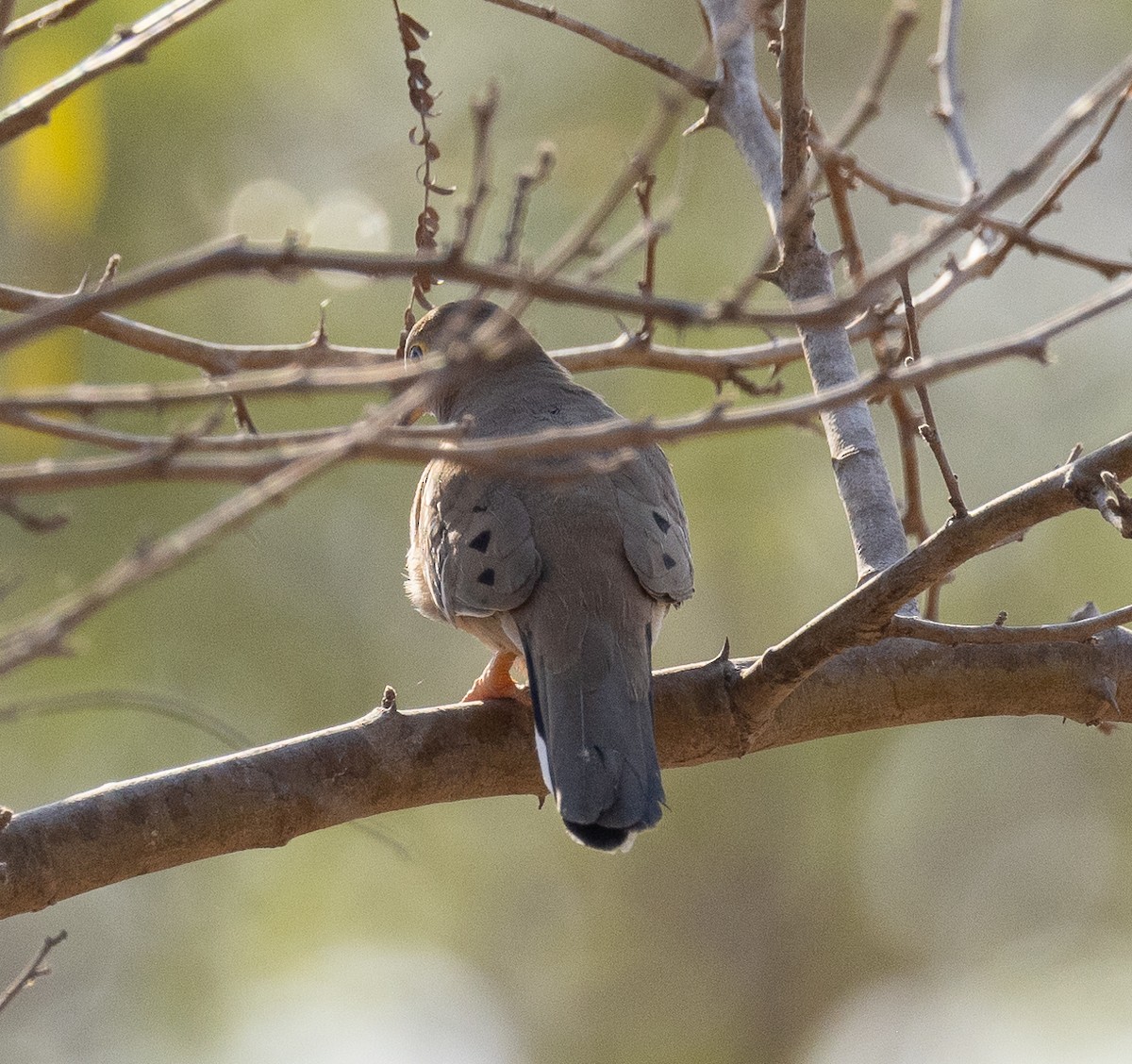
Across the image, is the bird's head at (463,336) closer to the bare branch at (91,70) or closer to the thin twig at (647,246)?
the thin twig at (647,246)

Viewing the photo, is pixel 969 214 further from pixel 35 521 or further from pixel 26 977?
pixel 26 977

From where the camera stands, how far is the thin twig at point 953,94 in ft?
14.1

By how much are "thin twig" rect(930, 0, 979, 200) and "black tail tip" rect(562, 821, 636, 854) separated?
2148 mm

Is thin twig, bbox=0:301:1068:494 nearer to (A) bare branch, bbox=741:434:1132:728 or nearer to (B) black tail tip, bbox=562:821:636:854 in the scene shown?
(A) bare branch, bbox=741:434:1132:728

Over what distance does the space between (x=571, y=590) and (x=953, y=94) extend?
196 centimetres

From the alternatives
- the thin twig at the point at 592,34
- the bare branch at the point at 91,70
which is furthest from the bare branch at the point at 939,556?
the bare branch at the point at 91,70

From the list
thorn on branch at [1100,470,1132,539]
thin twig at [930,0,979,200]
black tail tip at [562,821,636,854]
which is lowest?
black tail tip at [562,821,636,854]

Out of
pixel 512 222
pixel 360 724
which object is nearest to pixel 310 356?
pixel 360 724

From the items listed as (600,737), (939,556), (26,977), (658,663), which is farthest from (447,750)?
(658,663)

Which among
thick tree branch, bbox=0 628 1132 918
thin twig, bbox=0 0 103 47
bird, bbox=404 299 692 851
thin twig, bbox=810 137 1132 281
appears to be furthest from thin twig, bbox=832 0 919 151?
thick tree branch, bbox=0 628 1132 918

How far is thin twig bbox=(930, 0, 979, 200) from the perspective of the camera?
431 cm

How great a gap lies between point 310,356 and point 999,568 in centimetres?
833

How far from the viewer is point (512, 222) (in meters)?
1.87

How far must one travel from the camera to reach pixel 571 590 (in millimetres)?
3822
